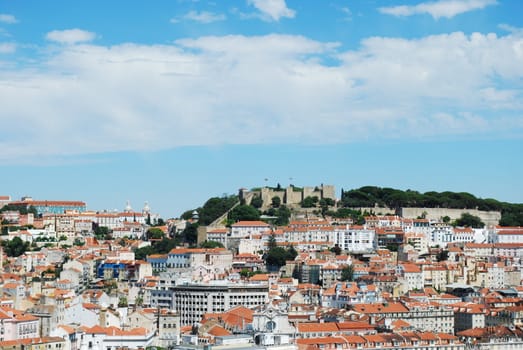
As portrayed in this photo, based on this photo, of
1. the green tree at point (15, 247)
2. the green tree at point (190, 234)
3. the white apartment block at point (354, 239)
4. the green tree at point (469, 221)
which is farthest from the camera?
the green tree at point (469, 221)

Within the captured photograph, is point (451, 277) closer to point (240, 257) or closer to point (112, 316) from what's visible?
point (240, 257)

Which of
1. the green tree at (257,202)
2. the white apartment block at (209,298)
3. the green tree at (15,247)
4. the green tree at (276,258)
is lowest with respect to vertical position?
the white apartment block at (209,298)

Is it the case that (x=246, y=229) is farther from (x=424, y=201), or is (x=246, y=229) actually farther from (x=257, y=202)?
(x=424, y=201)

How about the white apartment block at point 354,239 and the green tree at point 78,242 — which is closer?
the white apartment block at point 354,239

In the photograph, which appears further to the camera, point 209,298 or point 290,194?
point 290,194

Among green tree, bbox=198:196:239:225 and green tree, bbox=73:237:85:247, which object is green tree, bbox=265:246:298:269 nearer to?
green tree, bbox=198:196:239:225

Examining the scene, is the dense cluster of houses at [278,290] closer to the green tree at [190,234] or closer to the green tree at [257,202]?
the green tree at [190,234]

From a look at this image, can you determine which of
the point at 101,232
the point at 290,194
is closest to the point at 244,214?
the point at 290,194

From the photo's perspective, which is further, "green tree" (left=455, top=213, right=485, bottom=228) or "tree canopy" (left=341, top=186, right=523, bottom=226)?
"tree canopy" (left=341, top=186, right=523, bottom=226)

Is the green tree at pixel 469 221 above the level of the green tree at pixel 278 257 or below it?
above

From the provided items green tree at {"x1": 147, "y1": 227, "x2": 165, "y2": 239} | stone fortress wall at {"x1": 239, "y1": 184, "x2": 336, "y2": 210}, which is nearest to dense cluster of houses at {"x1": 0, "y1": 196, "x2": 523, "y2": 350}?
green tree at {"x1": 147, "y1": 227, "x2": 165, "y2": 239}

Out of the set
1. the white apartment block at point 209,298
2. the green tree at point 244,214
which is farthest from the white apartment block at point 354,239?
the white apartment block at point 209,298
